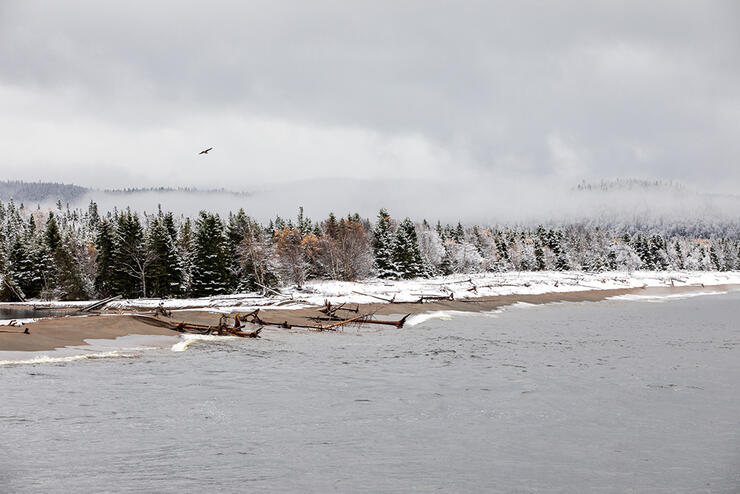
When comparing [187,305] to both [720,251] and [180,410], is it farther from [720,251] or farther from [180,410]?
[720,251]

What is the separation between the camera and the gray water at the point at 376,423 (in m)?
6.66

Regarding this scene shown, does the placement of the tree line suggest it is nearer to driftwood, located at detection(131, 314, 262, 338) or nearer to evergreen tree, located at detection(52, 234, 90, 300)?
evergreen tree, located at detection(52, 234, 90, 300)

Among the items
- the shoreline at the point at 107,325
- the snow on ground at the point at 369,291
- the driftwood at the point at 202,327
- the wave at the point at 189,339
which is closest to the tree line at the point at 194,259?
the snow on ground at the point at 369,291

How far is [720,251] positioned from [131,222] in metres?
191

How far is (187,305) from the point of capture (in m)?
51.3

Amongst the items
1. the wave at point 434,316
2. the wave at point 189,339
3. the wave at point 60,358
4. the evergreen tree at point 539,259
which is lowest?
the wave at point 434,316

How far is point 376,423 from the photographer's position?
31.2 ft

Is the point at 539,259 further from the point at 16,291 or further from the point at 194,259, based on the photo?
the point at 16,291

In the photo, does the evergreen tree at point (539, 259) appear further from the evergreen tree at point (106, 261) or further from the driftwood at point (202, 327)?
the driftwood at point (202, 327)

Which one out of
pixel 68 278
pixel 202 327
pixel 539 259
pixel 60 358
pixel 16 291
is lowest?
pixel 202 327

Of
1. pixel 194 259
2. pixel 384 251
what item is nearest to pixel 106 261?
pixel 194 259

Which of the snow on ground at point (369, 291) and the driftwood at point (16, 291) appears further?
the driftwood at point (16, 291)

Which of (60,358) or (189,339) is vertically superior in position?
(60,358)

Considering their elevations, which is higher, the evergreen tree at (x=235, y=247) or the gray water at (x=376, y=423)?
the evergreen tree at (x=235, y=247)
